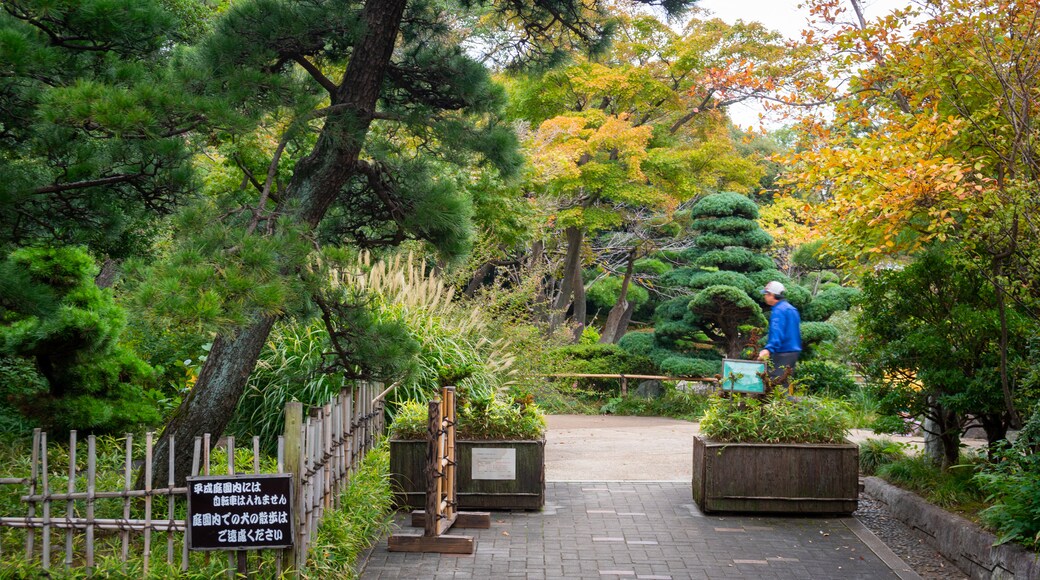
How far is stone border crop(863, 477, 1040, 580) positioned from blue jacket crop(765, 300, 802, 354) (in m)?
1.46

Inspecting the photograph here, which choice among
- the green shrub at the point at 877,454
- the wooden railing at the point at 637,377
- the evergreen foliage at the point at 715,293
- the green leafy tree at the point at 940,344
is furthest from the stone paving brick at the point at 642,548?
the evergreen foliage at the point at 715,293

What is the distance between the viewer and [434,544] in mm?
5828

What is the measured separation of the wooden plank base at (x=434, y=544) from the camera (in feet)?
19.0

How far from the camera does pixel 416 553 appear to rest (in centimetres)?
581

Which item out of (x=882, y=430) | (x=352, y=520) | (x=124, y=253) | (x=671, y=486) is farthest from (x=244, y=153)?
(x=882, y=430)

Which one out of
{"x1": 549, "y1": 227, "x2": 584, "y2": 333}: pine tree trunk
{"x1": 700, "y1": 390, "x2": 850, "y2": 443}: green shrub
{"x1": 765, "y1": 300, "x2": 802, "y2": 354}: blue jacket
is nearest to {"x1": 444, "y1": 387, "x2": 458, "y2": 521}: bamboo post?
{"x1": 700, "y1": 390, "x2": 850, "y2": 443}: green shrub

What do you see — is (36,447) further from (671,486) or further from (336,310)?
(671,486)

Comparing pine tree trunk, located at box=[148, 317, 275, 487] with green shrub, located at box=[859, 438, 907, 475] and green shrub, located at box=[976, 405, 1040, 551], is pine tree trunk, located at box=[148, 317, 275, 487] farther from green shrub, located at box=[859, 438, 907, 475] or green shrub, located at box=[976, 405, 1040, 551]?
green shrub, located at box=[859, 438, 907, 475]

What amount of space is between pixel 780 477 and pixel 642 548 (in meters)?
1.42

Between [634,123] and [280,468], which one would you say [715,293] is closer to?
[634,123]

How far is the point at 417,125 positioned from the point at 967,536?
446 centimetres

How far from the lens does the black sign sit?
4617mm

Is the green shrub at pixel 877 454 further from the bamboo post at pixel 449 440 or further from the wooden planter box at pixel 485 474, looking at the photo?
the bamboo post at pixel 449 440

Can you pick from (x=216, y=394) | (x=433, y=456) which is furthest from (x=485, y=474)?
(x=216, y=394)
